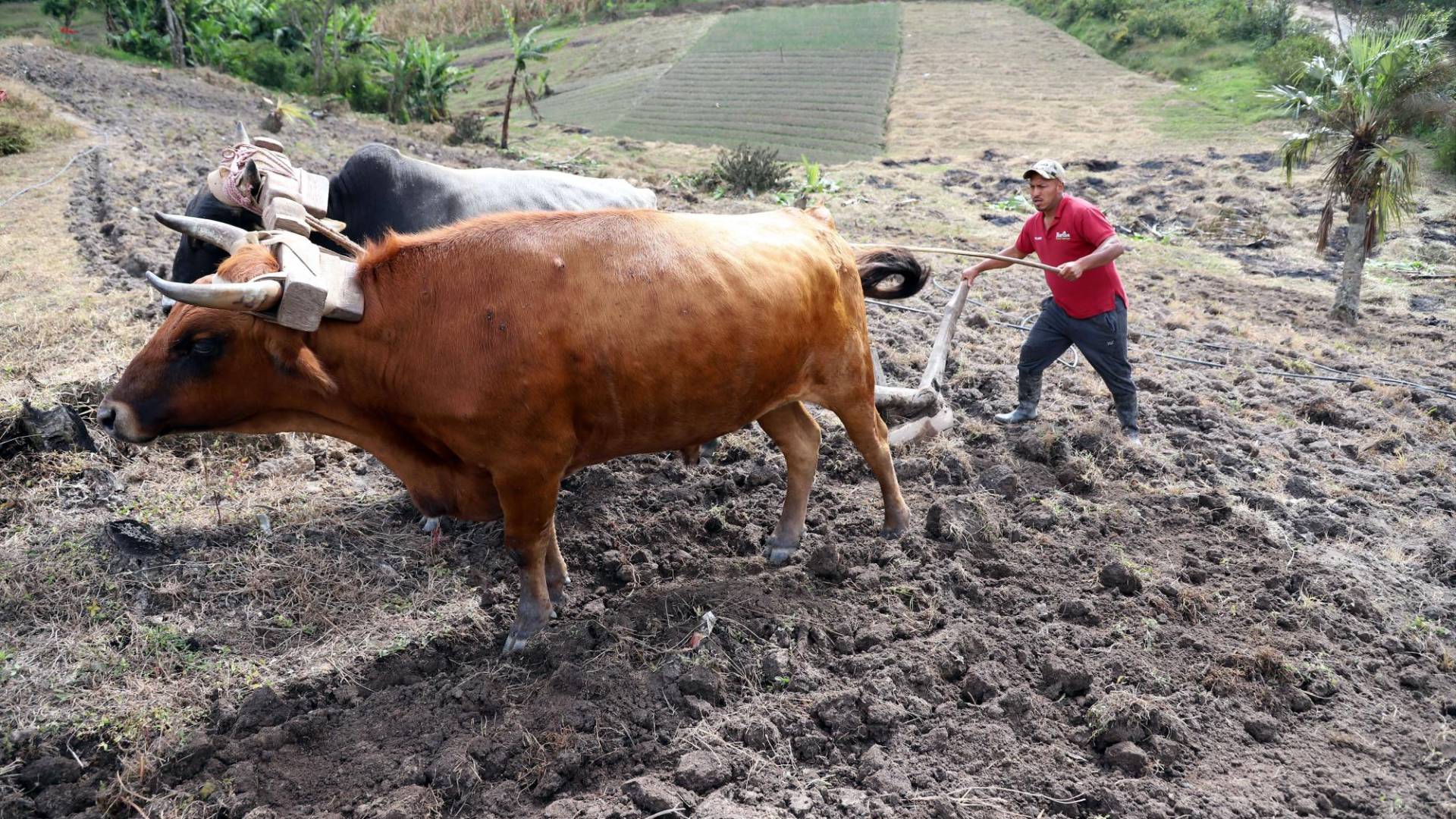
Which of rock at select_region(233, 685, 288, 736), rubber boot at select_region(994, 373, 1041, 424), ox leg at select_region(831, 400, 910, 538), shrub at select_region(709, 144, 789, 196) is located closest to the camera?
rock at select_region(233, 685, 288, 736)

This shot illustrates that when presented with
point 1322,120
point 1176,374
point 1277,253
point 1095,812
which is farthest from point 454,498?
point 1277,253

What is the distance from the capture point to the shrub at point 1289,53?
20.7 metres

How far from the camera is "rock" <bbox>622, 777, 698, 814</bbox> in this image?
336cm

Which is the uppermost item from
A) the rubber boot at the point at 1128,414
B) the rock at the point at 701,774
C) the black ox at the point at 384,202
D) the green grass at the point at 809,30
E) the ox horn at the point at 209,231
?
the green grass at the point at 809,30

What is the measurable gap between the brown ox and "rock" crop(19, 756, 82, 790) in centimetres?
120

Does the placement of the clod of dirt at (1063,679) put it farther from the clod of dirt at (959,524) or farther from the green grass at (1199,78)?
the green grass at (1199,78)

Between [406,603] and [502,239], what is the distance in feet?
5.92

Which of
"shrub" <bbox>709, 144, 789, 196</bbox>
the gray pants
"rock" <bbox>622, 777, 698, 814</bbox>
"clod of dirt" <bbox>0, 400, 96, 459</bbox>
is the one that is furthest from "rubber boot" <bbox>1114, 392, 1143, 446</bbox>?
"shrub" <bbox>709, 144, 789, 196</bbox>

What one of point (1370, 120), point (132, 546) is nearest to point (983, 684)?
point (132, 546)

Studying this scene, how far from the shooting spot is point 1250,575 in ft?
15.7

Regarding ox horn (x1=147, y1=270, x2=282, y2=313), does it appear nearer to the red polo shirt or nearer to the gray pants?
the red polo shirt

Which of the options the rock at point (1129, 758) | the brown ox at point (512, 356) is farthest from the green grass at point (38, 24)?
the rock at point (1129, 758)

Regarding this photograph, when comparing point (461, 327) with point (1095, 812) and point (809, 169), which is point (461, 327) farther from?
point (809, 169)

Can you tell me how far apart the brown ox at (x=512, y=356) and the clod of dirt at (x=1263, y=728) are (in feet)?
7.91
